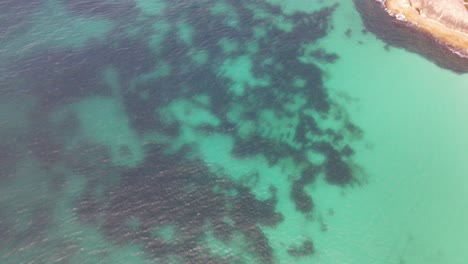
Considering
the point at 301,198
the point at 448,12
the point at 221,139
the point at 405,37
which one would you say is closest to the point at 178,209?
the point at 221,139

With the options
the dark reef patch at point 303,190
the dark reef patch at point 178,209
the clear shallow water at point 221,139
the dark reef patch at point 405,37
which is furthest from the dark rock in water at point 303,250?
the dark reef patch at point 405,37

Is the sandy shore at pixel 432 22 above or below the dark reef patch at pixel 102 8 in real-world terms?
above

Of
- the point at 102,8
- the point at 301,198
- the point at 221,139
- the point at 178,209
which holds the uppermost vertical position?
the point at 102,8

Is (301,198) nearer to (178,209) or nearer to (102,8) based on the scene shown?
(178,209)

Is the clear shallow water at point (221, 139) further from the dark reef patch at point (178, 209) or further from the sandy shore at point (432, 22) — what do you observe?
the sandy shore at point (432, 22)

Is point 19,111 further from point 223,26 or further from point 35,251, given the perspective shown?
point 223,26

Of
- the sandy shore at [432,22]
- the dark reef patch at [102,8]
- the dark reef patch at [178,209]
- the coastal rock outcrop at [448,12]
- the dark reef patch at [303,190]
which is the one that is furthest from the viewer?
the dark reef patch at [102,8]
